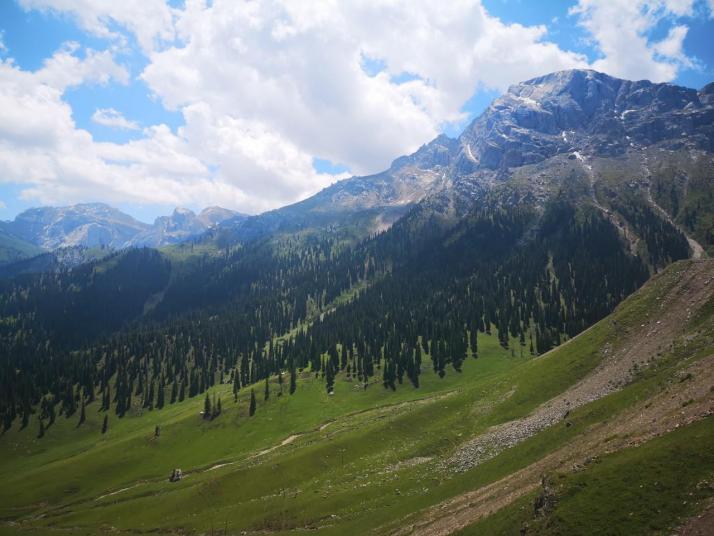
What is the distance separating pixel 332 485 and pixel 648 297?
69683mm

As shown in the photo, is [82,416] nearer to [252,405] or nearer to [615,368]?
[252,405]

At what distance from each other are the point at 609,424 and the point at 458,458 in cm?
2429

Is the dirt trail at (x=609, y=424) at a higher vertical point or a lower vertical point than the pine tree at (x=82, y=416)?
higher

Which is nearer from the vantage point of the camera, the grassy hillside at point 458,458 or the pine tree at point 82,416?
the grassy hillside at point 458,458

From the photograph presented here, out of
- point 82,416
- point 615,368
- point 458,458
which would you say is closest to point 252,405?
point 82,416

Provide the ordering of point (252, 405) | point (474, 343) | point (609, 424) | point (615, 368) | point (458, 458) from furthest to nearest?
point (474, 343), point (252, 405), point (615, 368), point (458, 458), point (609, 424)

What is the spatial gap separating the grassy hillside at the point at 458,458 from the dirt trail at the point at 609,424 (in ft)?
0.90

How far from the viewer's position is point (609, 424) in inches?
1891

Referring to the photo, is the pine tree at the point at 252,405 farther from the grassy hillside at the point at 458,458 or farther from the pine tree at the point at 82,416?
the pine tree at the point at 82,416

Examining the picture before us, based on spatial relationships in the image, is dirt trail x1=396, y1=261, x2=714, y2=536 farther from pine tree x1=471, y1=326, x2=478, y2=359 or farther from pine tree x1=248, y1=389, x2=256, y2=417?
pine tree x1=471, y1=326, x2=478, y2=359

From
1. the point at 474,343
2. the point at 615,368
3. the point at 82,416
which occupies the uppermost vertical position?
the point at 615,368

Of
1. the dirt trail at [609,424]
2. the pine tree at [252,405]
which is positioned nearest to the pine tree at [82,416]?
the pine tree at [252,405]

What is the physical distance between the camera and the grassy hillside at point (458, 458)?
32881 millimetres

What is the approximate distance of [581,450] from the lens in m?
42.1
